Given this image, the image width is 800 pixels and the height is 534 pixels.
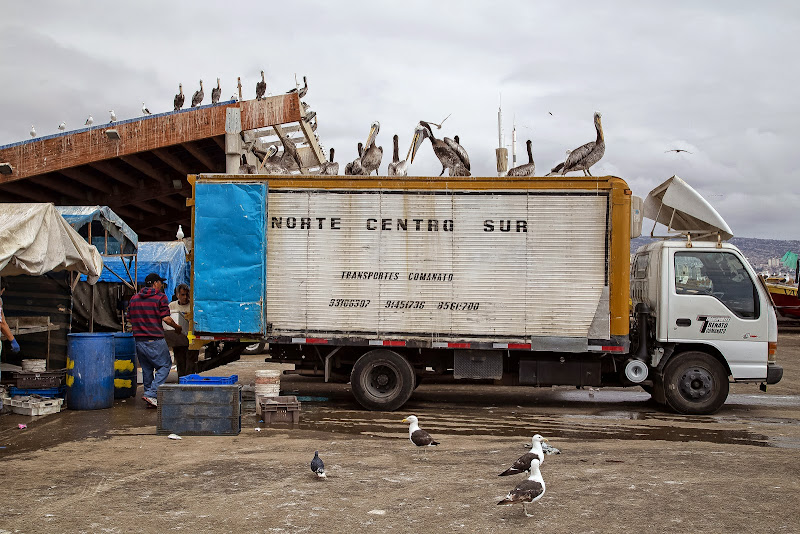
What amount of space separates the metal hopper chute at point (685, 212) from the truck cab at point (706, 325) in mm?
437

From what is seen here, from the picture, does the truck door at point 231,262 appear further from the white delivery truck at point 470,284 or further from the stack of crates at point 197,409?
the stack of crates at point 197,409

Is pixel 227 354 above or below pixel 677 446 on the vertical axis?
above

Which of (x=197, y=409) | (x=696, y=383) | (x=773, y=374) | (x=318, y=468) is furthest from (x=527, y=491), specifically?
(x=773, y=374)

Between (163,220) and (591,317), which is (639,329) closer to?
(591,317)

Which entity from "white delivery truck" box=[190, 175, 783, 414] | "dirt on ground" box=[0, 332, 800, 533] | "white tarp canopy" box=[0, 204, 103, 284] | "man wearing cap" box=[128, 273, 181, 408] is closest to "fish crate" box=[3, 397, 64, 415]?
"dirt on ground" box=[0, 332, 800, 533]

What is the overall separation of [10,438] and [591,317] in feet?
24.0

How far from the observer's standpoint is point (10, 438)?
820 cm

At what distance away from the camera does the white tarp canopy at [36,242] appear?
361 inches

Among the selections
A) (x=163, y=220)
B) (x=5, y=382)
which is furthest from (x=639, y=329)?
(x=163, y=220)

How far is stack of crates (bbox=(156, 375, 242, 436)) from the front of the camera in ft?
27.5

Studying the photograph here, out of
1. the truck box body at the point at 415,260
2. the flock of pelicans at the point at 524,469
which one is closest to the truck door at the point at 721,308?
the truck box body at the point at 415,260

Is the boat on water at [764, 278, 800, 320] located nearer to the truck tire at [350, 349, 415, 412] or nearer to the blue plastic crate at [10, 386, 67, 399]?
the truck tire at [350, 349, 415, 412]

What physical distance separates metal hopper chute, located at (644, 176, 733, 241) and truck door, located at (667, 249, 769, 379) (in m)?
0.49

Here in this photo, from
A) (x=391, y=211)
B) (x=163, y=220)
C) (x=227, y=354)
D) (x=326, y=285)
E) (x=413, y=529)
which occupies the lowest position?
(x=413, y=529)
